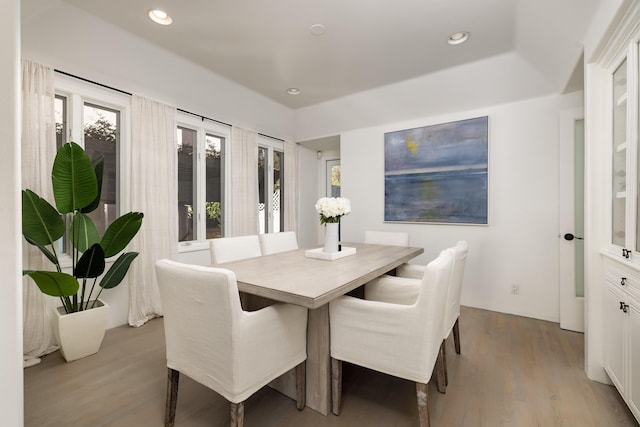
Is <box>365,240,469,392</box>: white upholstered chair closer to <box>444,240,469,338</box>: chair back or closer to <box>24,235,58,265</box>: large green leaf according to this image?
<box>444,240,469,338</box>: chair back

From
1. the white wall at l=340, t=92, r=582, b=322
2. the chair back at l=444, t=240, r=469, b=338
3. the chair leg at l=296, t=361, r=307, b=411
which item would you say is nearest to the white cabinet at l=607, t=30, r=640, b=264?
the chair back at l=444, t=240, r=469, b=338

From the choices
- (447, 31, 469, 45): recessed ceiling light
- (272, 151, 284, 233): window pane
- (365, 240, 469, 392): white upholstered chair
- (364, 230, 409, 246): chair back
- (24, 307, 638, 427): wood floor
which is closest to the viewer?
(24, 307, 638, 427): wood floor

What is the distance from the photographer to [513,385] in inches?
77.0

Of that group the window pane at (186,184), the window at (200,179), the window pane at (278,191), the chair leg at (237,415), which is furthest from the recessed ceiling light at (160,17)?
the chair leg at (237,415)

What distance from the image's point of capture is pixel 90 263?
7.52 feet

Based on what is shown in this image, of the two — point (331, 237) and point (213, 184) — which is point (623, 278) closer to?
point (331, 237)

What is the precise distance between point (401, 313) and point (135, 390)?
70.5 inches

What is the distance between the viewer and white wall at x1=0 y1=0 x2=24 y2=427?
101 cm

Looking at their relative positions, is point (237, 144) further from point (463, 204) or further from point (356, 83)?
point (463, 204)

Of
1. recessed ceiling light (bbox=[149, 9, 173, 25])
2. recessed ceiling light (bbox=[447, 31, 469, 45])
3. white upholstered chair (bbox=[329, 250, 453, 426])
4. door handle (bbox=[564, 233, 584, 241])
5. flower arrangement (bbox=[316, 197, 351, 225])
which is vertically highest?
recessed ceiling light (bbox=[149, 9, 173, 25])

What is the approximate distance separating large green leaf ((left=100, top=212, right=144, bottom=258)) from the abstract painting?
119 inches

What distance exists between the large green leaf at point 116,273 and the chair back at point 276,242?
1.17 m

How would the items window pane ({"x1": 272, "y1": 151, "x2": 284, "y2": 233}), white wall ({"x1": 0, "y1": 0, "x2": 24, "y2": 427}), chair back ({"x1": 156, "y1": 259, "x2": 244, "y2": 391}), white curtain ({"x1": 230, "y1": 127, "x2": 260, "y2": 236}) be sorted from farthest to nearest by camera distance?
window pane ({"x1": 272, "y1": 151, "x2": 284, "y2": 233}) → white curtain ({"x1": 230, "y1": 127, "x2": 260, "y2": 236}) → chair back ({"x1": 156, "y1": 259, "x2": 244, "y2": 391}) → white wall ({"x1": 0, "y1": 0, "x2": 24, "y2": 427})

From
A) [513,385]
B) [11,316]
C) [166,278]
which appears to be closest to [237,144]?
[166,278]
